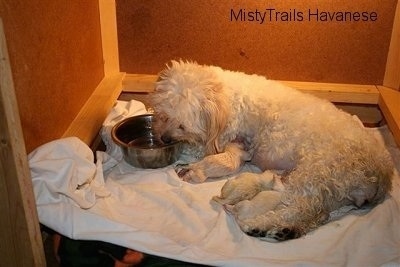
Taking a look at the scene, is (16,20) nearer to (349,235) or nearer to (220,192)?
(220,192)

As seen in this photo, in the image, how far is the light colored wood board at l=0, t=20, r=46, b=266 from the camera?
1.42 m

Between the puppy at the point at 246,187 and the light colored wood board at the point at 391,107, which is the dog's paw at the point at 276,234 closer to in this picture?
the puppy at the point at 246,187

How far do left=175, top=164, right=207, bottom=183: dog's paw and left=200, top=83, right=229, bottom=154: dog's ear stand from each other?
184 millimetres

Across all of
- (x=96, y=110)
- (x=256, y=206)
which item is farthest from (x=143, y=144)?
(x=256, y=206)

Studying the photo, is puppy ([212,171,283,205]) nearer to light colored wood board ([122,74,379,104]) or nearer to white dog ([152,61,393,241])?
white dog ([152,61,393,241])

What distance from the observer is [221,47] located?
299 cm

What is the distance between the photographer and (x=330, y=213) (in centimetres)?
208

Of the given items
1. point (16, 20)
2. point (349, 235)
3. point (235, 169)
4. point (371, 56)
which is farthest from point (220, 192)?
point (371, 56)

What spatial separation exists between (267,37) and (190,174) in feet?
3.63

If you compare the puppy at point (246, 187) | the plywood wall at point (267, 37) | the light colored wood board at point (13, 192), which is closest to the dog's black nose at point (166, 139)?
the puppy at point (246, 187)

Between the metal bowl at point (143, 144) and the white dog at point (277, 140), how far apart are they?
0.10 m

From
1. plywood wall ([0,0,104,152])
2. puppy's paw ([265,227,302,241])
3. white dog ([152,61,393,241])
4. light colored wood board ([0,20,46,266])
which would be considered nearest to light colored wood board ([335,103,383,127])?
white dog ([152,61,393,241])

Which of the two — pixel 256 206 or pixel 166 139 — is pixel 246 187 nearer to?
pixel 256 206

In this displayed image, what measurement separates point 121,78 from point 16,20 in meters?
1.22
